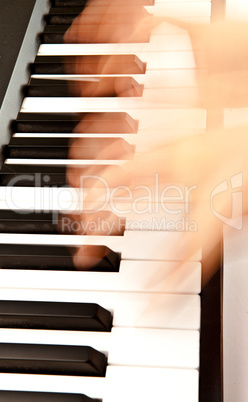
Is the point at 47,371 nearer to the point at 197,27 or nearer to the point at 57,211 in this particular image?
the point at 57,211

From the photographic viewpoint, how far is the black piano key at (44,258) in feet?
3.13

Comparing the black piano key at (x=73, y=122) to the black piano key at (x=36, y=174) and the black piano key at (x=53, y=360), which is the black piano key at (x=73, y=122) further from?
the black piano key at (x=53, y=360)

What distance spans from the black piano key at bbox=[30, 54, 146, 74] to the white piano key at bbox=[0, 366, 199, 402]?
66 centimetres

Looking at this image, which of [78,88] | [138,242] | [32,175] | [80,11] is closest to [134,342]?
[138,242]

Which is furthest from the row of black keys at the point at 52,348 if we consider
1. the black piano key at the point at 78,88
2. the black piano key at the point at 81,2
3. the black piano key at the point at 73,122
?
the black piano key at the point at 81,2

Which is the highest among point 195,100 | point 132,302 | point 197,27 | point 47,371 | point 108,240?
point 197,27

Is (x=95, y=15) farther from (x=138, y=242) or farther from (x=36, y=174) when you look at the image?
(x=138, y=242)

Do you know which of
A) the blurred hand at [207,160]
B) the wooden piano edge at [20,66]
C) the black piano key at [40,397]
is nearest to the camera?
the black piano key at [40,397]

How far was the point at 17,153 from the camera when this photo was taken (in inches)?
45.3

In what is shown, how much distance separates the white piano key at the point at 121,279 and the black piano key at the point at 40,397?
166 millimetres

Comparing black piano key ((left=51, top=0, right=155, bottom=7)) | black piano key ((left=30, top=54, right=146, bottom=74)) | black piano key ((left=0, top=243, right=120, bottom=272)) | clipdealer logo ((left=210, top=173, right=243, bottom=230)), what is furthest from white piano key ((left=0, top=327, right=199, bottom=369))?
black piano key ((left=51, top=0, right=155, bottom=7))

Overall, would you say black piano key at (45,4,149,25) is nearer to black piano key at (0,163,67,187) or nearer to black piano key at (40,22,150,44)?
black piano key at (40,22,150,44)

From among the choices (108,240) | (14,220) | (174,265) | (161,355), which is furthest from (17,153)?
(161,355)

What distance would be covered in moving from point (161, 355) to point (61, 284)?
0.21 metres
